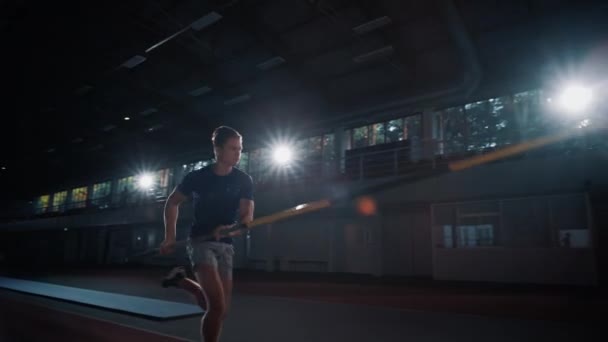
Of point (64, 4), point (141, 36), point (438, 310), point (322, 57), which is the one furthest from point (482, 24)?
point (64, 4)

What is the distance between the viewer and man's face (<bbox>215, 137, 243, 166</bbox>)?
2543 millimetres

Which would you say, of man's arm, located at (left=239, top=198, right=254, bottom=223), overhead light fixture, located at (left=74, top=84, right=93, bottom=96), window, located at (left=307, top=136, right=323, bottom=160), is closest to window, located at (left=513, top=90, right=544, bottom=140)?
window, located at (left=307, top=136, right=323, bottom=160)

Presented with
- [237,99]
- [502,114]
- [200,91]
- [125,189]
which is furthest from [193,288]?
[125,189]

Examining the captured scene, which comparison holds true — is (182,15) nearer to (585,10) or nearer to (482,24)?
(482,24)

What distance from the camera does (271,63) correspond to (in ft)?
45.8

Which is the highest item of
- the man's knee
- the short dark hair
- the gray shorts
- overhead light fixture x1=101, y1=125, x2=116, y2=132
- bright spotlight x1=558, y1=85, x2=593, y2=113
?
overhead light fixture x1=101, y1=125, x2=116, y2=132

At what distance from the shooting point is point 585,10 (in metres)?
9.71

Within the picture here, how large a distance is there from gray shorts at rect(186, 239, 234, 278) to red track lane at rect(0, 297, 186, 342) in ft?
5.96

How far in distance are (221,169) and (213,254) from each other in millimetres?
569

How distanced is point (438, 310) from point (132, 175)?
2493 centimetres

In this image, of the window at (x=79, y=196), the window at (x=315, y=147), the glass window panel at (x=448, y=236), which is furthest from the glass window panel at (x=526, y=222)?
the window at (x=79, y=196)

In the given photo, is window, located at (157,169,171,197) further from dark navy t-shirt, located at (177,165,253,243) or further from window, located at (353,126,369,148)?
dark navy t-shirt, located at (177,165,253,243)

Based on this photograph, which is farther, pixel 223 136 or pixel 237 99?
pixel 237 99

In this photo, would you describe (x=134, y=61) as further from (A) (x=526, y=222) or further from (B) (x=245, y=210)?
(A) (x=526, y=222)
